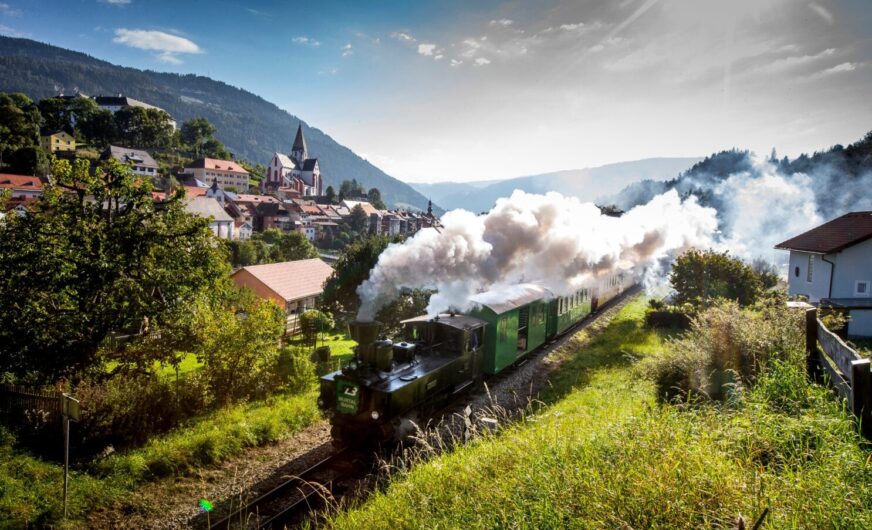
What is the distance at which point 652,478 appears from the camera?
4266mm

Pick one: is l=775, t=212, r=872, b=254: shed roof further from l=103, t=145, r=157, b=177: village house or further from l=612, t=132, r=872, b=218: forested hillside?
l=103, t=145, r=157, b=177: village house

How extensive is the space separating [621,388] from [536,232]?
22.4 feet

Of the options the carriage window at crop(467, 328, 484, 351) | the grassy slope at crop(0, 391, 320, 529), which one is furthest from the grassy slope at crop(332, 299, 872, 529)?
the carriage window at crop(467, 328, 484, 351)

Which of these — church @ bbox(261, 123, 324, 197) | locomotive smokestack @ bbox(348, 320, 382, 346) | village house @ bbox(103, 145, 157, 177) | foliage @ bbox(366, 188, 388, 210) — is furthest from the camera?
foliage @ bbox(366, 188, 388, 210)

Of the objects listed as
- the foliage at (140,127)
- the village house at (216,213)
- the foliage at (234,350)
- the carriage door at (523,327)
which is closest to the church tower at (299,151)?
the foliage at (140,127)

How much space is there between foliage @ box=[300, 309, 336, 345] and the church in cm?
9971

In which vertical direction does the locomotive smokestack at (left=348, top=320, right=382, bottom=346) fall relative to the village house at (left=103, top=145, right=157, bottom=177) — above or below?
below

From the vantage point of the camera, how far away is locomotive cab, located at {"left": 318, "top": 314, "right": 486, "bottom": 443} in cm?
963

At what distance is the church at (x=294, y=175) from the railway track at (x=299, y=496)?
117520mm

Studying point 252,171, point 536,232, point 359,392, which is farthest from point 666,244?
point 252,171

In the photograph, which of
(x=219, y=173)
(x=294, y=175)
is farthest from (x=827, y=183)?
(x=294, y=175)

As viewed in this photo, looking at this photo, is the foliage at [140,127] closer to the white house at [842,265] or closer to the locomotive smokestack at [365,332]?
the locomotive smokestack at [365,332]

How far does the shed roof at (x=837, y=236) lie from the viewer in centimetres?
2083

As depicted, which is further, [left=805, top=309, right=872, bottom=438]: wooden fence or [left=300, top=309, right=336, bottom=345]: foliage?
[left=300, top=309, right=336, bottom=345]: foliage
